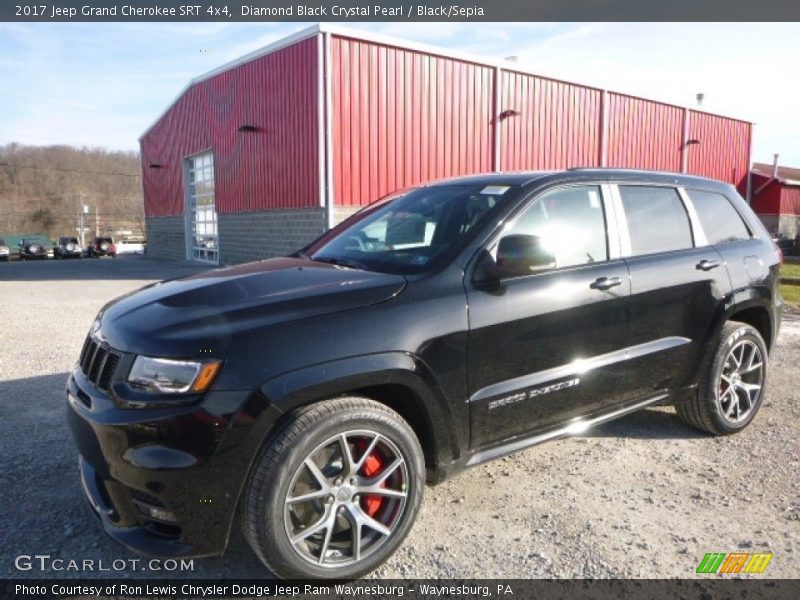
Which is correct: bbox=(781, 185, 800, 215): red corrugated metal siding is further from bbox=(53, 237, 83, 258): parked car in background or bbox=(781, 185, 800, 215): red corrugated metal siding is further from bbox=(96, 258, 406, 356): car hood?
bbox=(53, 237, 83, 258): parked car in background

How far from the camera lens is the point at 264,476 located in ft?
7.51

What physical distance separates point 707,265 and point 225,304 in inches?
120

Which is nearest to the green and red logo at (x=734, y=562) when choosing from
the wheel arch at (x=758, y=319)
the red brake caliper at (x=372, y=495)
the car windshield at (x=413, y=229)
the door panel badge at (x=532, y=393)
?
the door panel badge at (x=532, y=393)

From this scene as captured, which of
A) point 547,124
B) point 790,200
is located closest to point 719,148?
point 790,200

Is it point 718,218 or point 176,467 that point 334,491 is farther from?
point 718,218

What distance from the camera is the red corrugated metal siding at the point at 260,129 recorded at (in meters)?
13.3

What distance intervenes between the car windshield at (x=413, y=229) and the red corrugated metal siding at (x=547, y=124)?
12.4 meters

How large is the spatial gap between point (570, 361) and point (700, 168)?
23.2m

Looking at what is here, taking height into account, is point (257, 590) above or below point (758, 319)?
below

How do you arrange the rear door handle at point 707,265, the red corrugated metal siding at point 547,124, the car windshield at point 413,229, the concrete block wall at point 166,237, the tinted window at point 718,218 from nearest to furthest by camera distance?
1. the car windshield at point 413,229
2. the rear door handle at point 707,265
3. the tinted window at point 718,218
4. the red corrugated metal siding at point 547,124
5. the concrete block wall at point 166,237

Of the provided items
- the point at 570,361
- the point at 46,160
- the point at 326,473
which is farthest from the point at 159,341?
the point at 46,160

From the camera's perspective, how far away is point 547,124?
16578 millimetres

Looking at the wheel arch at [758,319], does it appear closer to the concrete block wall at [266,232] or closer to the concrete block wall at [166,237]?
the concrete block wall at [266,232]

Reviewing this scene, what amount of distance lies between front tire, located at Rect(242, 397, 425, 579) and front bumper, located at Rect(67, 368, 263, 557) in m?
0.12
